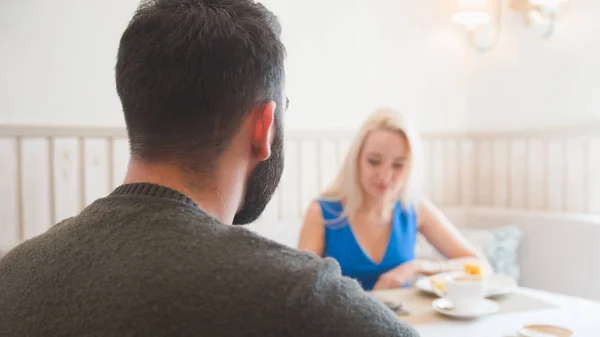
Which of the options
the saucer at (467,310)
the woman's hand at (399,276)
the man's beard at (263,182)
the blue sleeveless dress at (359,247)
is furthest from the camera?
the blue sleeveless dress at (359,247)

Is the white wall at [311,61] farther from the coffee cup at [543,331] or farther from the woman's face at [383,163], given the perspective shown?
the coffee cup at [543,331]

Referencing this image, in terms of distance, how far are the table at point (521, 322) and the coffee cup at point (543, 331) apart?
1.3 inches

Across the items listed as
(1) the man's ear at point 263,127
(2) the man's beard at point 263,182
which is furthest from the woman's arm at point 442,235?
(1) the man's ear at point 263,127

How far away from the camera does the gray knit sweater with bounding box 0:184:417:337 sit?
1.73ft

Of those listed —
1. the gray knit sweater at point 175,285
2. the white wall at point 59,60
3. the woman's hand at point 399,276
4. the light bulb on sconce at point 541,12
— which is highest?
the light bulb on sconce at point 541,12

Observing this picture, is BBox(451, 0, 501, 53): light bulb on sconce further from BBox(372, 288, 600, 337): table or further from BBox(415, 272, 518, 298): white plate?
BBox(372, 288, 600, 337): table

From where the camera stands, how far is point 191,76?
0.65 meters

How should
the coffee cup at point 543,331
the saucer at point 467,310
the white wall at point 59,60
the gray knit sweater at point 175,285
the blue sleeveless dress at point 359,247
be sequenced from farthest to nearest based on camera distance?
the white wall at point 59,60 → the blue sleeveless dress at point 359,247 → the saucer at point 467,310 → the coffee cup at point 543,331 → the gray knit sweater at point 175,285

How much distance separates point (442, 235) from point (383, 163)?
346 mm

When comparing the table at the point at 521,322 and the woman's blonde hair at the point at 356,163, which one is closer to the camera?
the table at the point at 521,322

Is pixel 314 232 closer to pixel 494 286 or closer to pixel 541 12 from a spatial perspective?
pixel 494 286

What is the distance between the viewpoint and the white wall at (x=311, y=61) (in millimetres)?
2244

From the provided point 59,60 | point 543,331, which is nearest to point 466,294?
point 543,331

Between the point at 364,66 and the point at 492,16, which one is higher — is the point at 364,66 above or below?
below
